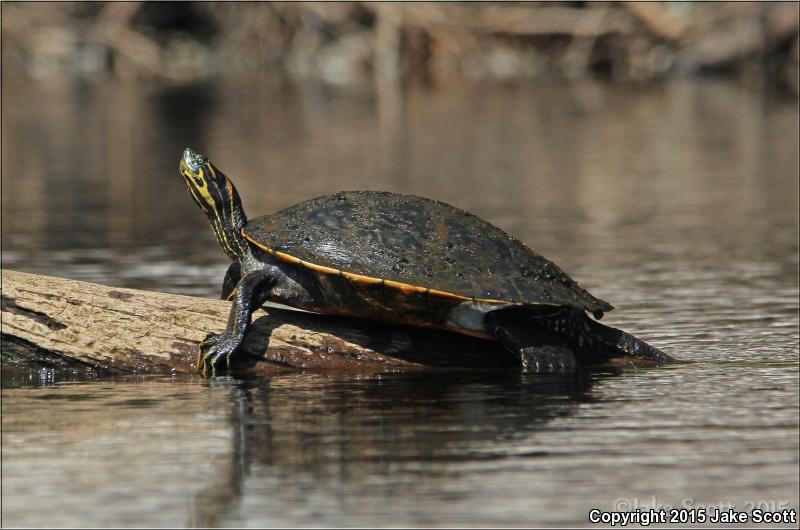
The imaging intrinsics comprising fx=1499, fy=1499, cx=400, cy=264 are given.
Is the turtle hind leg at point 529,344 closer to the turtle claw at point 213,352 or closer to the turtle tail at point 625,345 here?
the turtle tail at point 625,345

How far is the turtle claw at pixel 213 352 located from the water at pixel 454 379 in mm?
170

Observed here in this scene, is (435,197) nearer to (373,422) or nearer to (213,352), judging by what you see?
(213,352)

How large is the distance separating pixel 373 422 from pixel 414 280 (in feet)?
2.90

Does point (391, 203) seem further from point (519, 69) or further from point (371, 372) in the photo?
point (519, 69)

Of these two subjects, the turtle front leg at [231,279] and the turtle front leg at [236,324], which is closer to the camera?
the turtle front leg at [236,324]

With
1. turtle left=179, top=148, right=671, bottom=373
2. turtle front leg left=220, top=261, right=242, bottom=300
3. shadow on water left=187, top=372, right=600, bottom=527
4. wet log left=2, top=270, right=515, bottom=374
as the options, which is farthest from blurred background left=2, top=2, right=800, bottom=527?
turtle front leg left=220, top=261, right=242, bottom=300

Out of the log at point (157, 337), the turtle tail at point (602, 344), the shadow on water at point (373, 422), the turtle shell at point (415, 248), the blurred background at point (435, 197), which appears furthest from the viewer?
the turtle tail at point (602, 344)

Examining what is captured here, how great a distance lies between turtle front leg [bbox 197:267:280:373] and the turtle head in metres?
0.37

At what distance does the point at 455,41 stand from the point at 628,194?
757 inches

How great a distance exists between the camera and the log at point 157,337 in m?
6.83

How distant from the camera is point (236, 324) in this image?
6.67 meters

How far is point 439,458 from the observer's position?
206 inches

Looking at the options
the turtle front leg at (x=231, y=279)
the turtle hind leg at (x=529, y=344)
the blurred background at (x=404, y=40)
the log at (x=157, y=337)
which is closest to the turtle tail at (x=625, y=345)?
the turtle hind leg at (x=529, y=344)

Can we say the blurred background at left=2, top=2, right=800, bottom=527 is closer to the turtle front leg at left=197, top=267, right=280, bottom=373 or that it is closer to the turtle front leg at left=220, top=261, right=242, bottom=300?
the turtle front leg at left=197, top=267, right=280, bottom=373
